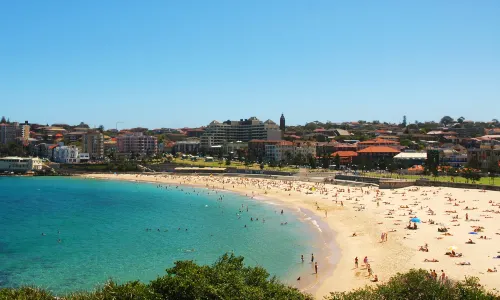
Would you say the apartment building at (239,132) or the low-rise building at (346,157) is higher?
the apartment building at (239,132)

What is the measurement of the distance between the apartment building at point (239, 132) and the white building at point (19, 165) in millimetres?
45621

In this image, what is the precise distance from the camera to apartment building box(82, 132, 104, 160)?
400 feet

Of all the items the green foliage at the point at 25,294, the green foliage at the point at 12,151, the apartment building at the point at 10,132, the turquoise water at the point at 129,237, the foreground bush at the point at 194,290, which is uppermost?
the apartment building at the point at 10,132

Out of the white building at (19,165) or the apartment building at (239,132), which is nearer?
the white building at (19,165)

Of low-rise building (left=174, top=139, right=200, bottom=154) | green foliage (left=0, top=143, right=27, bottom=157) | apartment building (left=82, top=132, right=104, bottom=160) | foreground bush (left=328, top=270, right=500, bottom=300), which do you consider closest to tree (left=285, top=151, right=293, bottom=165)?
low-rise building (left=174, top=139, right=200, bottom=154)

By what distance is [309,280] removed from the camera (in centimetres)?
2442

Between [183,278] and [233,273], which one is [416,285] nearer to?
[233,273]

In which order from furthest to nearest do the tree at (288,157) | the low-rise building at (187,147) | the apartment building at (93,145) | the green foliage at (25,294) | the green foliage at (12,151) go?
the low-rise building at (187,147) < the apartment building at (93,145) < the green foliage at (12,151) < the tree at (288,157) < the green foliage at (25,294)

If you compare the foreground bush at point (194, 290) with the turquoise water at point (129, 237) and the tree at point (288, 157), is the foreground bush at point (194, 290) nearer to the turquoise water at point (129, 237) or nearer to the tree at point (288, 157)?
the turquoise water at point (129, 237)

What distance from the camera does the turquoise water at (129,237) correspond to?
2650 centimetres

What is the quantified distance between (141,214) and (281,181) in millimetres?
32473

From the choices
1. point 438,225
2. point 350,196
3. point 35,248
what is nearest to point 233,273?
point 35,248

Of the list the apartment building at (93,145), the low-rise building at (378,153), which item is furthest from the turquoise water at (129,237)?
the apartment building at (93,145)

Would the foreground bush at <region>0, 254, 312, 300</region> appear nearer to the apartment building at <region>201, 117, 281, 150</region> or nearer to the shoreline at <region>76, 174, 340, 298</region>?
the shoreline at <region>76, 174, 340, 298</region>
